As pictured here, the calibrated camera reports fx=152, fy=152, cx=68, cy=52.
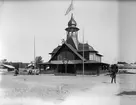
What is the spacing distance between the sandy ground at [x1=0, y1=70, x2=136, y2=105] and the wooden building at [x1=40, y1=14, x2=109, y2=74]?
14 centimetres

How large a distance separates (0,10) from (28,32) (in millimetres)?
618

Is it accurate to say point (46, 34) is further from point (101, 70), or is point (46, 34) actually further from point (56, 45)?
point (101, 70)

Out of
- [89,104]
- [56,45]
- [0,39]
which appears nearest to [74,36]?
[56,45]

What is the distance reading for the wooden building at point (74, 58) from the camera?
8.30ft

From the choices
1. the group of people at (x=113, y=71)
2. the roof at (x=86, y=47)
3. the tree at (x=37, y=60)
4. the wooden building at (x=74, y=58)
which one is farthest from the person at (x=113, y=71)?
the tree at (x=37, y=60)

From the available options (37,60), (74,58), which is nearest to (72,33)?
(74,58)

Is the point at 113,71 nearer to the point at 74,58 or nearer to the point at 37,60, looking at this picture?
the point at 74,58

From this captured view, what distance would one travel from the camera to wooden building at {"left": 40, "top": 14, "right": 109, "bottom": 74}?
2529 mm

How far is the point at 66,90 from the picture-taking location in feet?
8.12

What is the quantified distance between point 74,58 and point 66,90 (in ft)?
1.82

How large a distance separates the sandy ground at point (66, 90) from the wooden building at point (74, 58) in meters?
0.14

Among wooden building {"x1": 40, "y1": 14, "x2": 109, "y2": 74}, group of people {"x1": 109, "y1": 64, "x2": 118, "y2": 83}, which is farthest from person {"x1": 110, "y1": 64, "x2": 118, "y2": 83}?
wooden building {"x1": 40, "y1": 14, "x2": 109, "y2": 74}

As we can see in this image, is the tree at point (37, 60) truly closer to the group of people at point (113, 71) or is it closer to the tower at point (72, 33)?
the tower at point (72, 33)

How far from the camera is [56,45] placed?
261 cm
